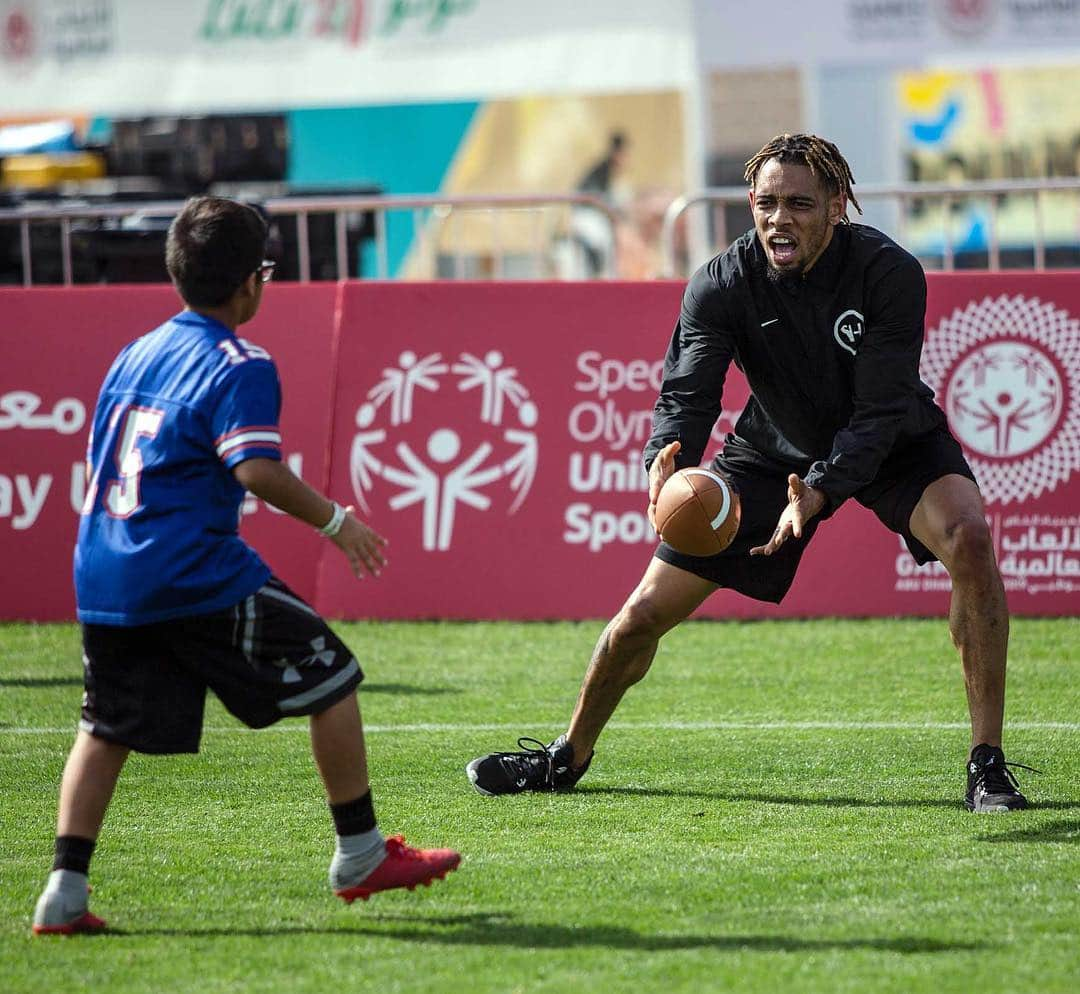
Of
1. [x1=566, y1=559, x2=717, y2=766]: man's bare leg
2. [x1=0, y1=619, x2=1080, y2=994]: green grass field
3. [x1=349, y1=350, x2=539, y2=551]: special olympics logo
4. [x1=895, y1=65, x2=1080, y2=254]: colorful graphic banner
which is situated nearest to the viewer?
[x1=0, y1=619, x2=1080, y2=994]: green grass field

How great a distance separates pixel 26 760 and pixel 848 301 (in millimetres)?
3208

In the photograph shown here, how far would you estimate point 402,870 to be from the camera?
482 cm

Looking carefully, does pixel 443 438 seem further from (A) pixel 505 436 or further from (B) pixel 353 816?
(B) pixel 353 816

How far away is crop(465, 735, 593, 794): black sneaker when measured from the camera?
610cm

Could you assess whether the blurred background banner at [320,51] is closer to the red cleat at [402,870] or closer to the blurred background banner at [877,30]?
the blurred background banner at [877,30]

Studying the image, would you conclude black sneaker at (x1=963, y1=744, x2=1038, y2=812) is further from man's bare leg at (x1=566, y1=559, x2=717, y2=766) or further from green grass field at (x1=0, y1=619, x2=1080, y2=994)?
man's bare leg at (x1=566, y1=559, x2=717, y2=766)

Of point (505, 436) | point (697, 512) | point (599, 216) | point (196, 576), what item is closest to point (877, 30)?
point (599, 216)

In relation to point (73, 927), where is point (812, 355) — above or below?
above

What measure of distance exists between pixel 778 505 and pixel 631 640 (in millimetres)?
612

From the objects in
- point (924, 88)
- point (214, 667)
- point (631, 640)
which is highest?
point (924, 88)

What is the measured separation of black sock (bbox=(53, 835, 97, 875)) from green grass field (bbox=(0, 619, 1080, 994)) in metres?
0.18

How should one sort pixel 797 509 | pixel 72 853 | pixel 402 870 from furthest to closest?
pixel 797 509
pixel 402 870
pixel 72 853

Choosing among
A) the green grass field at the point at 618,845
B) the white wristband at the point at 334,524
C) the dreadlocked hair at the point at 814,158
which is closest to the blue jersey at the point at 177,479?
the white wristband at the point at 334,524

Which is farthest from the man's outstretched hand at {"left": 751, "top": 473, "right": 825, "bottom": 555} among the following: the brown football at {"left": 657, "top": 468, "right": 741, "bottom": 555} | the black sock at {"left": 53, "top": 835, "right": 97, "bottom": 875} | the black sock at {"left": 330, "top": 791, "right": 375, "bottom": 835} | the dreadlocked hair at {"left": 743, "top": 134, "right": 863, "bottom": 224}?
the black sock at {"left": 53, "top": 835, "right": 97, "bottom": 875}
